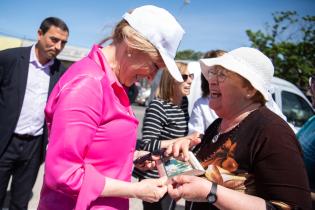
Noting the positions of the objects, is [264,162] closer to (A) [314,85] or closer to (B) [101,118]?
(B) [101,118]

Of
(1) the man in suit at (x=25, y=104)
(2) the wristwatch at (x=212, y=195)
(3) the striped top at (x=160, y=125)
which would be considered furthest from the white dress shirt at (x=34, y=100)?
(2) the wristwatch at (x=212, y=195)

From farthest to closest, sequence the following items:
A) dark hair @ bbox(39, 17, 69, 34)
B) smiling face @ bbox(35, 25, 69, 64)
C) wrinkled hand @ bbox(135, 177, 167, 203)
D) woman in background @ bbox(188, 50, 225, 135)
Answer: woman in background @ bbox(188, 50, 225, 135) < dark hair @ bbox(39, 17, 69, 34) < smiling face @ bbox(35, 25, 69, 64) < wrinkled hand @ bbox(135, 177, 167, 203)

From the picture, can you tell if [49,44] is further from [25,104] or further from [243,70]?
[243,70]

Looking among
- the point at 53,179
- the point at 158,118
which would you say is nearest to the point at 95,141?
the point at 53,179

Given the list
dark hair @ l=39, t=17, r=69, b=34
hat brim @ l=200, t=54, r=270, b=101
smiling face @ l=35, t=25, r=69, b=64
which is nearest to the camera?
hat brim @ l=200, t=54, r=270, b=101

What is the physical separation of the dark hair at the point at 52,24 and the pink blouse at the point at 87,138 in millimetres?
2113

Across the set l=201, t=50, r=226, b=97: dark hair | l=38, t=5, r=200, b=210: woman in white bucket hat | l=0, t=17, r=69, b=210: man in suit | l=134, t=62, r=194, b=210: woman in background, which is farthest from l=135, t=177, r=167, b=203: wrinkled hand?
l=0, t=17, r=69, b=210: man in suit

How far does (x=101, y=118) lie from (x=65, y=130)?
0.60 ft

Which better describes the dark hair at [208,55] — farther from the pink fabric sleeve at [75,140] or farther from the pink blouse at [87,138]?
the pink fabric sleeve at [75,140]

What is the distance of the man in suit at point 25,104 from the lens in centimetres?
307

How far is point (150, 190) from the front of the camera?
1.44 m

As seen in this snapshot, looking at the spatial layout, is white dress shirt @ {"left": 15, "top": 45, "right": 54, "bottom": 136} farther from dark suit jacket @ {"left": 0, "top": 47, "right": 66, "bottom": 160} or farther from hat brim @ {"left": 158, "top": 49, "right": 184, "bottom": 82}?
hat brim @ {"left": 158, "top": 49, "right": 184, "bottom": 82}

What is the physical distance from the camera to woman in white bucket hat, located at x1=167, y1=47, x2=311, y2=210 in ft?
4.82

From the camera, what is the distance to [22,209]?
3.34 metres
